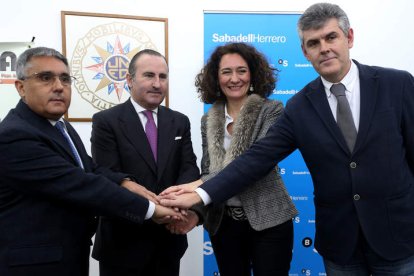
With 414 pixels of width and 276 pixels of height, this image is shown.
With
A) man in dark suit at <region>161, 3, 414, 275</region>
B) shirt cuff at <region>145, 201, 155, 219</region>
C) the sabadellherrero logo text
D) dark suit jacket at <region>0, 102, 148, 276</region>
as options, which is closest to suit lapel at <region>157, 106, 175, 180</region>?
shirt cuff at <region>145, 201, 155, 219</region>

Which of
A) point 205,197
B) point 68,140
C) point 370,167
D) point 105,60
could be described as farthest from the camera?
point 105,60

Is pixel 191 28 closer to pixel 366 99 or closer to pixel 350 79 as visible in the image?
pixel 350 79

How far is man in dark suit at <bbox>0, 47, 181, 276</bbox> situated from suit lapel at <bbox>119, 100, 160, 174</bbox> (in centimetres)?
28

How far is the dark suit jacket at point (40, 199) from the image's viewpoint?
144 cm

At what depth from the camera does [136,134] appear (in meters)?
1.98

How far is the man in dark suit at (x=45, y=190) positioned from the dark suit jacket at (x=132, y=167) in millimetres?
231

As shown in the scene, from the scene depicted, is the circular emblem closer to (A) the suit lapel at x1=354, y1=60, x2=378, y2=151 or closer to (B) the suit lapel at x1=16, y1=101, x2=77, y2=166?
(B) the suit lapel at x1=16, y1=101, x2=77, y2=166

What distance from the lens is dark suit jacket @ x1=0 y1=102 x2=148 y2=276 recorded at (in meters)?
1.44

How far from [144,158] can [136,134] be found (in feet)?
0.48

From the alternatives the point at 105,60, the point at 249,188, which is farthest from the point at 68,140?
the point at 105,60

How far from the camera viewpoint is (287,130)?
1.75 meters

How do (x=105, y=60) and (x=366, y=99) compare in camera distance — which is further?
(x=105, y=60)

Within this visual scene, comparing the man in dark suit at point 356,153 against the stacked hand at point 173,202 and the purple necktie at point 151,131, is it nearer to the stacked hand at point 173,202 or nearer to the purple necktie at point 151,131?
the stacked hand at point 173,202

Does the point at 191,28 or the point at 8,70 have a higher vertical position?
the point at 191,28
